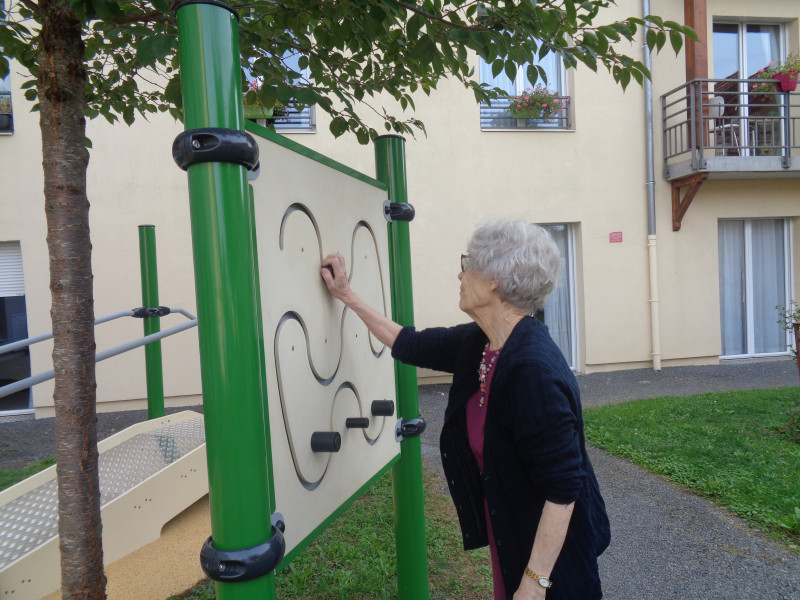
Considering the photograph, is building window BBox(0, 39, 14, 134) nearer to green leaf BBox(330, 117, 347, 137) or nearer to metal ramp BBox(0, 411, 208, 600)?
metal ramp BBox(0, 411, 208, 600)

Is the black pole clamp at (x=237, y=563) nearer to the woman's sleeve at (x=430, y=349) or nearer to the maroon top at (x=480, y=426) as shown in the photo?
the maroon top at (x=480, y=426)

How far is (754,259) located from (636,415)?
16.3 ft

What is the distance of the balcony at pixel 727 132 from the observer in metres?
7.91

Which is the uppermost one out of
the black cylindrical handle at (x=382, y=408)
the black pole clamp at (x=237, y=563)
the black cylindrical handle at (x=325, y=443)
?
the black cylindrical handle at (x=325, y=443)

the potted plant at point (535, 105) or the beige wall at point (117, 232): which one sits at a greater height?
the potted plant at point (535, 105)

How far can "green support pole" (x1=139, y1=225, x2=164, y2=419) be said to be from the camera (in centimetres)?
411

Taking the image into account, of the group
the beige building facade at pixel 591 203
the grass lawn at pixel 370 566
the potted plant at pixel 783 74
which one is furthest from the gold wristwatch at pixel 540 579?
the potted plant at pixel 783 74

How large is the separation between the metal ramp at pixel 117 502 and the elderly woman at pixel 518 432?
1.94 metres

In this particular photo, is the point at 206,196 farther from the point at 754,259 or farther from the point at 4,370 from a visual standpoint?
the point at 754,259

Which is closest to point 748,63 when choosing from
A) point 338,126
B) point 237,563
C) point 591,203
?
point 591,203

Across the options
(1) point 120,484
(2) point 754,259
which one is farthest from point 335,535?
(2) point 754,259

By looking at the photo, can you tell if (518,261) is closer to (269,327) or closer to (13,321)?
(269,327)

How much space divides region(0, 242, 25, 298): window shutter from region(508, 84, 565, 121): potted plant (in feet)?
21.9

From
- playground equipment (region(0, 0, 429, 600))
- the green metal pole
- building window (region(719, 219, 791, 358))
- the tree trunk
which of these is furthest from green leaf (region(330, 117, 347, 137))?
building window (region(719, 219, 791, 358))
